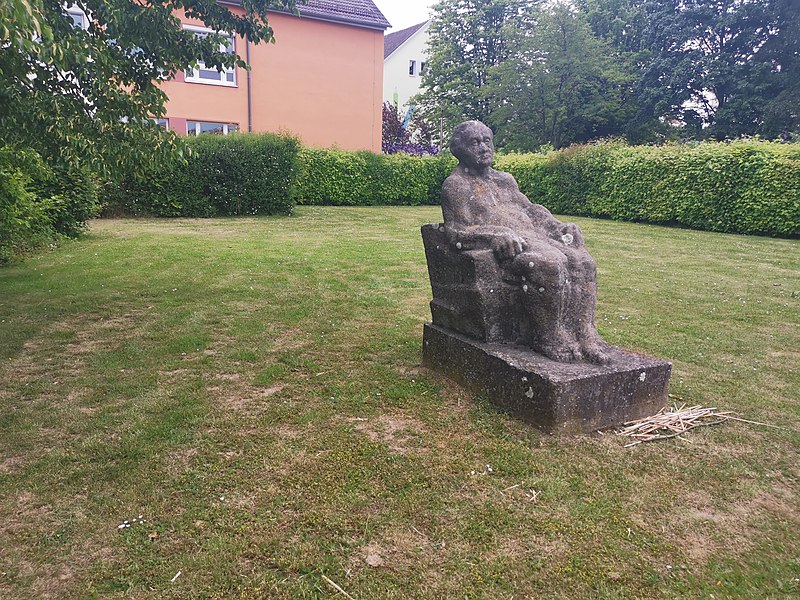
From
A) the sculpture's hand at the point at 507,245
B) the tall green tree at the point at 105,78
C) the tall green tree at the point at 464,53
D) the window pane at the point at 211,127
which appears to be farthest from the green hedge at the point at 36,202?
the tall green tree at the point at 464,53

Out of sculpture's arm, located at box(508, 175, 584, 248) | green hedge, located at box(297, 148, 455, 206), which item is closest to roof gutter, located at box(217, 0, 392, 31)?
green hedge, located at box(297, 148, 455, 206)

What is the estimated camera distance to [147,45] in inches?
212

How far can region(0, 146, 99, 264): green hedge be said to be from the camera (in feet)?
24.6

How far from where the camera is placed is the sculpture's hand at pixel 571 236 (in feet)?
13.9

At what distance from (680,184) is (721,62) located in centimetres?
1471

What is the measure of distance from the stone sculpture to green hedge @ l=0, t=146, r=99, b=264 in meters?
3.47

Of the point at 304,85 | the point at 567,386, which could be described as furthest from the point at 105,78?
the point at 304,85

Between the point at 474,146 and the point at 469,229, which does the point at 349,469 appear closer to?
the point at 469,229

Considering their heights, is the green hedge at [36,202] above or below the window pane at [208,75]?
below

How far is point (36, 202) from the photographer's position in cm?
1010

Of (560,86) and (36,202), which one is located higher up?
(560,86)

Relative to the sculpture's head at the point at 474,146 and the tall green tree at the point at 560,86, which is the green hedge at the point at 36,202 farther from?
the tall green tree at the point at 560,86

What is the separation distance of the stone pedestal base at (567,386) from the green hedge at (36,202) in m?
4.03

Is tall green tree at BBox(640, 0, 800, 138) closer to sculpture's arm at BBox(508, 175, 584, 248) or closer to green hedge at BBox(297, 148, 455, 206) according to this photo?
green hedge at BBox(297, 148, 455, 206)
